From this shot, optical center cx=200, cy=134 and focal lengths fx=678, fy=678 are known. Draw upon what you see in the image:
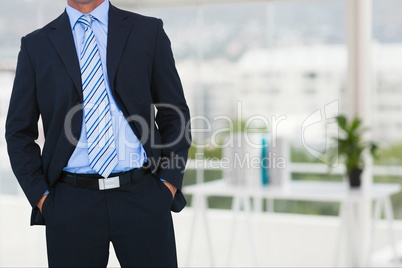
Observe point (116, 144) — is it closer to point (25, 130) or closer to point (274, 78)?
point (25, 130)

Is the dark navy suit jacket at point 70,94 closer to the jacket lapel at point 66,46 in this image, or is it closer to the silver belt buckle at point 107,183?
the jacket lapel at point 66,46

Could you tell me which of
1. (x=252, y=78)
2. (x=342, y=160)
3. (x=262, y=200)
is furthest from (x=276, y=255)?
(x=252, y=78)

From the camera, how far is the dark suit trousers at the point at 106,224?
6.71 feet

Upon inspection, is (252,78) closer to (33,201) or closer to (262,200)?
(262,200)

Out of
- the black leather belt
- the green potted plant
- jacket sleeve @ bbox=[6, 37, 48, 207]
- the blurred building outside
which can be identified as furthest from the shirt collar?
the blurred building outside

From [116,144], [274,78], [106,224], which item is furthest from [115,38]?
[274,78]

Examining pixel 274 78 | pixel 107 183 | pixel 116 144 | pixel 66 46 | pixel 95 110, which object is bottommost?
pixel 107 183

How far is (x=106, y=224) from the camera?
2047 mm

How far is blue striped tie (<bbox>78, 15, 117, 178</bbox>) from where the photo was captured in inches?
81.3

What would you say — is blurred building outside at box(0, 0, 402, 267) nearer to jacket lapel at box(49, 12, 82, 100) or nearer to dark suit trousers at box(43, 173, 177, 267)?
dark suit trousers at box(43, 173, 177, 267)

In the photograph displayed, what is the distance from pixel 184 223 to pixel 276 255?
99 cm

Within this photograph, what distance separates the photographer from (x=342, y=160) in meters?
4.36

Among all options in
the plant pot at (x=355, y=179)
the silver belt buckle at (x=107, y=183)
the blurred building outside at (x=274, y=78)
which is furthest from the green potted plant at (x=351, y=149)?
the silver belt buckle at (x=107, y=183)

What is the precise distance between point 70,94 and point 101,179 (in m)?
0.27
